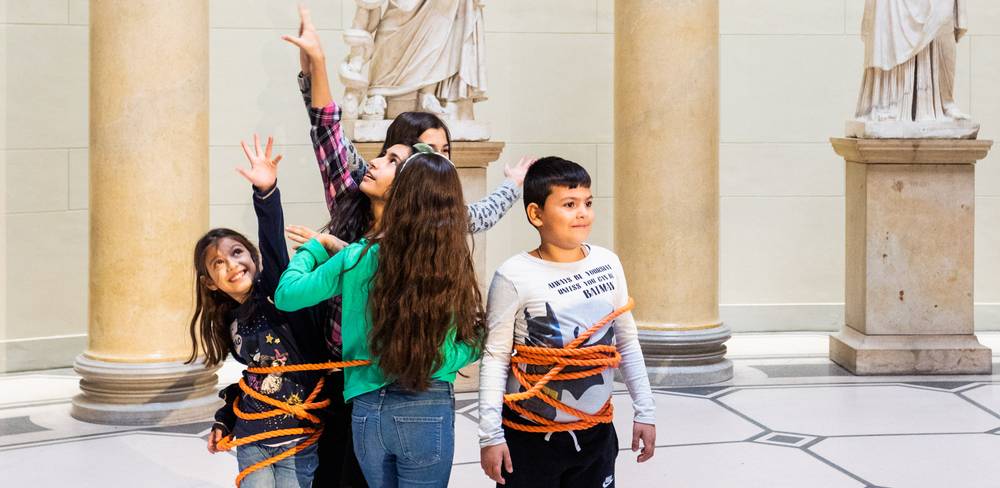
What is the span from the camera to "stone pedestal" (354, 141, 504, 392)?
853 cm

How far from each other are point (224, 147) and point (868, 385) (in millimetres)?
4745

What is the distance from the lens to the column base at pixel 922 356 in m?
9.18

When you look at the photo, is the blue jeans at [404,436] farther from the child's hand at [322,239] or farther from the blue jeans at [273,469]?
the child's hand at [322,239]

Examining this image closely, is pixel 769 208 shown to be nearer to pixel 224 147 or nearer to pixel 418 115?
pixel 224 147

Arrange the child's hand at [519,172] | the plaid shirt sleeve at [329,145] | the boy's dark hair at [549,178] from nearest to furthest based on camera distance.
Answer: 1. the boy's dark hair at [549,178]
2. the plaid shirt sleeve at [329,145]
3. the child's hand at [519,172]

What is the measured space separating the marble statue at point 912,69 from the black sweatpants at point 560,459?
5.30 meters

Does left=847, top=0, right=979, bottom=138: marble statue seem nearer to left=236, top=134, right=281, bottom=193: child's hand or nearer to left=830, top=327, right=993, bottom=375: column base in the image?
left=830, top=327, right=993, bottom=375: column base

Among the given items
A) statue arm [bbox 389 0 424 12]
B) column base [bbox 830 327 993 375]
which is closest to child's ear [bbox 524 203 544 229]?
statue arm [bbox 389 0 424 12]

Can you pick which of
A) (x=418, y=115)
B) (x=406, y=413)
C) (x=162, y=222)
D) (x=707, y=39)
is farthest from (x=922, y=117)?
(x=406, y=413)

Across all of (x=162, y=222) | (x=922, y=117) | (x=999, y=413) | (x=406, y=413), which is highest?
(x=922, y=117)

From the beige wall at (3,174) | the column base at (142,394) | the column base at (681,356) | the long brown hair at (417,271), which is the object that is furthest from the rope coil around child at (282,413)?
the beige wall at (3,174)

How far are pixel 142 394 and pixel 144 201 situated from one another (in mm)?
1056

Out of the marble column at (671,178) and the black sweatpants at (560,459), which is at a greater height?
the marble column at (671,178)

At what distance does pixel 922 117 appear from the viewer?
29.8ft
